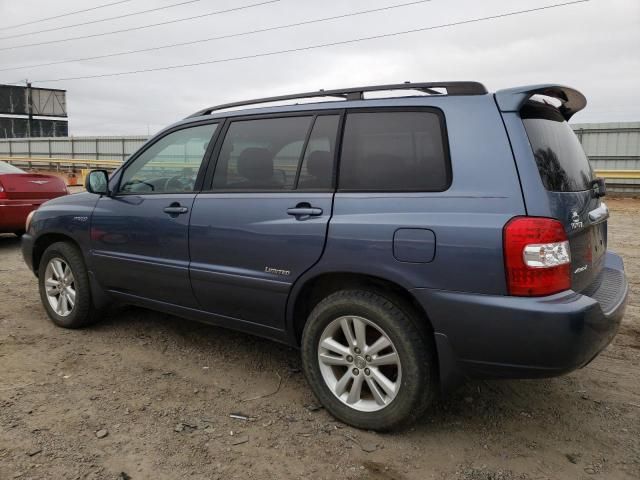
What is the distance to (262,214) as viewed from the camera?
3.15 meters

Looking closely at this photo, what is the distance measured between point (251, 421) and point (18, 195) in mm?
6521

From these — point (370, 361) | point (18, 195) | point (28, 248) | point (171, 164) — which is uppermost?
point (171, 164)

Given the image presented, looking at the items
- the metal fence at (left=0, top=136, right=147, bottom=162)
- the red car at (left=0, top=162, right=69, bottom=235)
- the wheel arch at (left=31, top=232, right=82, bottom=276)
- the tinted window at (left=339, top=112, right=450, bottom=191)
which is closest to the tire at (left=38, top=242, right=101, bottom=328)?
the wheel arch at (left=31, top=232, right=82, bottom=276)

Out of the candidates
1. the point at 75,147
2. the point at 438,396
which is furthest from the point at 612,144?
the point at 75,147

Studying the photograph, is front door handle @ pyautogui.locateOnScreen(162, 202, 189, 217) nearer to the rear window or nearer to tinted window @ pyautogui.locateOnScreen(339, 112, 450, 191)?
tinted window @ pyautogui.locateOnScreen(339, 112, 450, 191)

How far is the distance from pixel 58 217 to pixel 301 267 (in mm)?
2535

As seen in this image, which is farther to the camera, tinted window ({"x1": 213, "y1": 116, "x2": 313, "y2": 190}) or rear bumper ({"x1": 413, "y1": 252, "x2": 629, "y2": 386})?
tinted window ({"x1": 213, "y1": 116, "x2": 313, "y2": 190})

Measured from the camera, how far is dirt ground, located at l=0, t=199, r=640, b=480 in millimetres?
2549

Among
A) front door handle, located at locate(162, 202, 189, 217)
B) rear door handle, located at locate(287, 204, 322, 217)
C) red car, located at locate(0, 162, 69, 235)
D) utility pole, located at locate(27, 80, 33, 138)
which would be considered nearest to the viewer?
rear door handle, located at locate(287, 204, 322, 217)

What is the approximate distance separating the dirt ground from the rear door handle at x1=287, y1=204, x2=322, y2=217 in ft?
3.75

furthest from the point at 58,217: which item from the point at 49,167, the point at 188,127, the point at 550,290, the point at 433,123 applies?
the point at 49,167

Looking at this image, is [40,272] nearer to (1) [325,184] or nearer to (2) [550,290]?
(1) [325,184]

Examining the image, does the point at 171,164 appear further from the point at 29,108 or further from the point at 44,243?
the point at 29,108

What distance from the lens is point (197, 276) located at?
11.4 feet
